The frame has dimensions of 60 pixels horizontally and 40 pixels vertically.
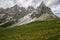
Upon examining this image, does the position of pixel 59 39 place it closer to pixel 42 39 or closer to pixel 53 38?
pixel 53 38

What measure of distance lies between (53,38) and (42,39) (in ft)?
9.34

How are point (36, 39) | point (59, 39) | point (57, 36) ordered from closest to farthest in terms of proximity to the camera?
point (59, 39)
point (57, 36)
point (36, 39)

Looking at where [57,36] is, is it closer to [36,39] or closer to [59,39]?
[59,39]

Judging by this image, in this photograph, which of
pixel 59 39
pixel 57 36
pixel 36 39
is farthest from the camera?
pixel 36 39

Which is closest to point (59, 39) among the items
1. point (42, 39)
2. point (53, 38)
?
point (53, 38)

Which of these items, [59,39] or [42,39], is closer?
[59,39]

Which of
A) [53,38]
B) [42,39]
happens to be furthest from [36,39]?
[53,38]

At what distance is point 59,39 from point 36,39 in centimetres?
676

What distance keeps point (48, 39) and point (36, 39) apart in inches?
173

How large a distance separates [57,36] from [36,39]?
527cm

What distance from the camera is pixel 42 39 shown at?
122 ft

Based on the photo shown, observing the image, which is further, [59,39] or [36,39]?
[36,39]

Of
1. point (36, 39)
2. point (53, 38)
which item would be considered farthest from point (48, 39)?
point (36, 39)

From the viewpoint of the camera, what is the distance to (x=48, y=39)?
116 feet
